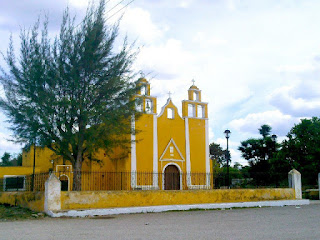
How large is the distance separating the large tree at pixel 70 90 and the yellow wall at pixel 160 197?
1889mm

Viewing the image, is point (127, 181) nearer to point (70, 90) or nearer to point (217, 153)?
point (70, 90)

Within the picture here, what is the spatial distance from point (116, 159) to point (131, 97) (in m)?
5.98

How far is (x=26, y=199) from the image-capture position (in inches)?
627

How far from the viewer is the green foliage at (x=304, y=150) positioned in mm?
28641

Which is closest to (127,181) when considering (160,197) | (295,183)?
(160,197)

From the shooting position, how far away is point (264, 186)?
64.3ft

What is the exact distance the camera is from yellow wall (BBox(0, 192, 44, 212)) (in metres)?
14.3

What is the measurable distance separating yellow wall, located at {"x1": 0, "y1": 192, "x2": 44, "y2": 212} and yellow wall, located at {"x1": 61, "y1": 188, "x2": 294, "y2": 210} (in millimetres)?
1264

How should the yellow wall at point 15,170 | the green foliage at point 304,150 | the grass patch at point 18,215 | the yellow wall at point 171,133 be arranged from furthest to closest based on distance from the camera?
1. the green foliage at point 304,150
2. the yellow wall at point 15,170
3. the yellow wall at point 171,133
4. the grass patch at point 18,215

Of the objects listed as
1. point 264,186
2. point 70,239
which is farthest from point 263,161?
point 70,239

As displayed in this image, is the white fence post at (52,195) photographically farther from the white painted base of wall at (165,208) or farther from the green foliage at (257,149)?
the green foliage at (257,149)

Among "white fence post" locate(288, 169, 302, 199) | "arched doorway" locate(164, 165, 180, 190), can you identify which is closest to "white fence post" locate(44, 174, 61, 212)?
"arched doorway" locate(164, 165, 180, 190)

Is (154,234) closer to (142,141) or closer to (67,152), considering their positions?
(67,152)

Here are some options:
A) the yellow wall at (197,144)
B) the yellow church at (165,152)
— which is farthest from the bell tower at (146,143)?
the yellow wall at (197,144)
